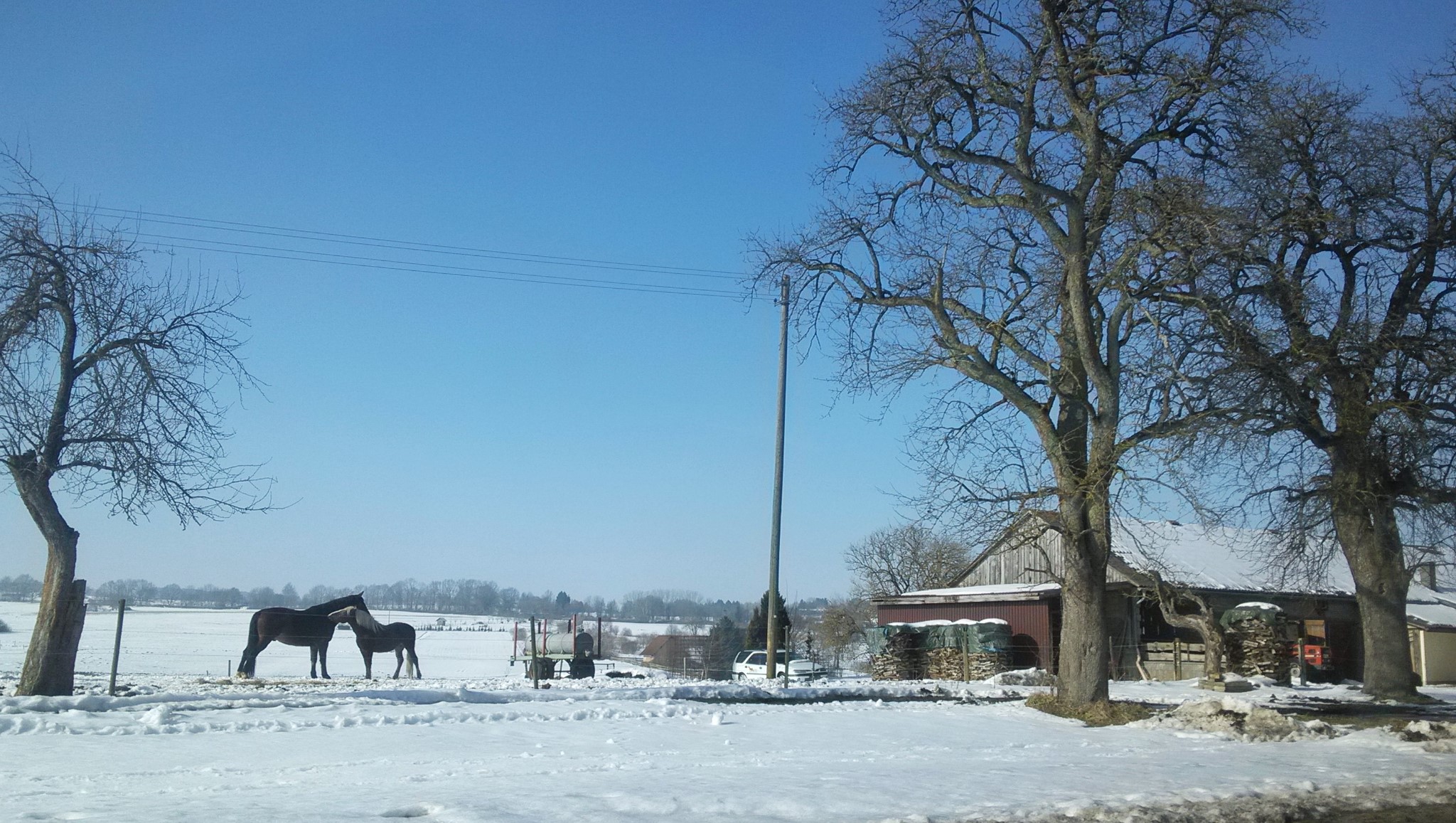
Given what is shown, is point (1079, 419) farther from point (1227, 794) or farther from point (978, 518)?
point (1227, 794)

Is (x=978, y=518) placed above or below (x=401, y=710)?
above

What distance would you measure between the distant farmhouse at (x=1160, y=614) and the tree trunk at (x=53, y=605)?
25113 millimetres

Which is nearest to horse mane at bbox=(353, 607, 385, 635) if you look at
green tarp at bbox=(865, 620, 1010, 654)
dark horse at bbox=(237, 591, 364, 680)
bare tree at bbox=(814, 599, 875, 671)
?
dark horse at bbox=(237, 591, 364, 680)

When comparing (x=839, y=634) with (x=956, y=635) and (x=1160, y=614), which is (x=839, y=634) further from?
(x=956, y=635)

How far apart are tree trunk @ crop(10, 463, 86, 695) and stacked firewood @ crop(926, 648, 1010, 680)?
25.5 metres

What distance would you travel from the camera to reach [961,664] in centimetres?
3478

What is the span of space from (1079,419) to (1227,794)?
908cm

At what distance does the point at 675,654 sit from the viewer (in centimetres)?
4272

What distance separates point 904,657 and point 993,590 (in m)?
4.55

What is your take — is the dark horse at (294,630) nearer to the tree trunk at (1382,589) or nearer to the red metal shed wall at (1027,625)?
the red metal shed wall at (1027,625)

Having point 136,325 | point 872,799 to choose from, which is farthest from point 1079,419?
point 136,325

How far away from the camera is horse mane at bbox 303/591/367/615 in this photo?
26.8 metres

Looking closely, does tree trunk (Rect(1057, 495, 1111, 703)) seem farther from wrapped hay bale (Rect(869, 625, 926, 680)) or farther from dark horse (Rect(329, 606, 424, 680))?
wrapped hay bale (Rect(869, 625, 926, 680))

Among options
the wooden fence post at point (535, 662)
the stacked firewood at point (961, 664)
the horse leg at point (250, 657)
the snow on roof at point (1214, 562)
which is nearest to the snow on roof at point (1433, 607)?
the snow on roof at point (1214, 562)
